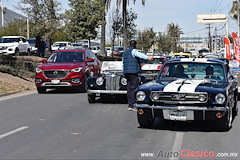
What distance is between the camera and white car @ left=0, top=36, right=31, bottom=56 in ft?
102

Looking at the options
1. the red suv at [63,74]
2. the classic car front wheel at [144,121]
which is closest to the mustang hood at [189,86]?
the classic car front wheel at [144,121]

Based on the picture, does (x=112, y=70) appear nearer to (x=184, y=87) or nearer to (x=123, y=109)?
(x=123, y=109)

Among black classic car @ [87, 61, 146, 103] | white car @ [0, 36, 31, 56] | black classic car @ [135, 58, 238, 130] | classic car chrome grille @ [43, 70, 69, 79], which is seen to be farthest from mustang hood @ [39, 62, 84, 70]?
white car @ [0, 36, 31, 56]

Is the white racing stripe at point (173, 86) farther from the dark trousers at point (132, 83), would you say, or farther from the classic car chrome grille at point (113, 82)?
the classic car chrome grille at point (113, 82)

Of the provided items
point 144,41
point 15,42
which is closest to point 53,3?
point 15,42

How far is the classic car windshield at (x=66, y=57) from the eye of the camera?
61.4ft

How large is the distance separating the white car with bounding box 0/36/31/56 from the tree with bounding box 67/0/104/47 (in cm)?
710

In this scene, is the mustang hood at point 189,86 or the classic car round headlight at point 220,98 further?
the mustang hood at point 189,86

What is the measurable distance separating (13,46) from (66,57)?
13.8m

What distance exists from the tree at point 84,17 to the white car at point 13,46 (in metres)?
7.10

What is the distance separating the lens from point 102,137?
28.1 ft

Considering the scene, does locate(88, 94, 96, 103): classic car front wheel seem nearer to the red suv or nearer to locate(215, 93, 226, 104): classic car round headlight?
the red suv

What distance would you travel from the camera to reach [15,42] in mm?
32219

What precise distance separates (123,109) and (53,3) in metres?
23.1
